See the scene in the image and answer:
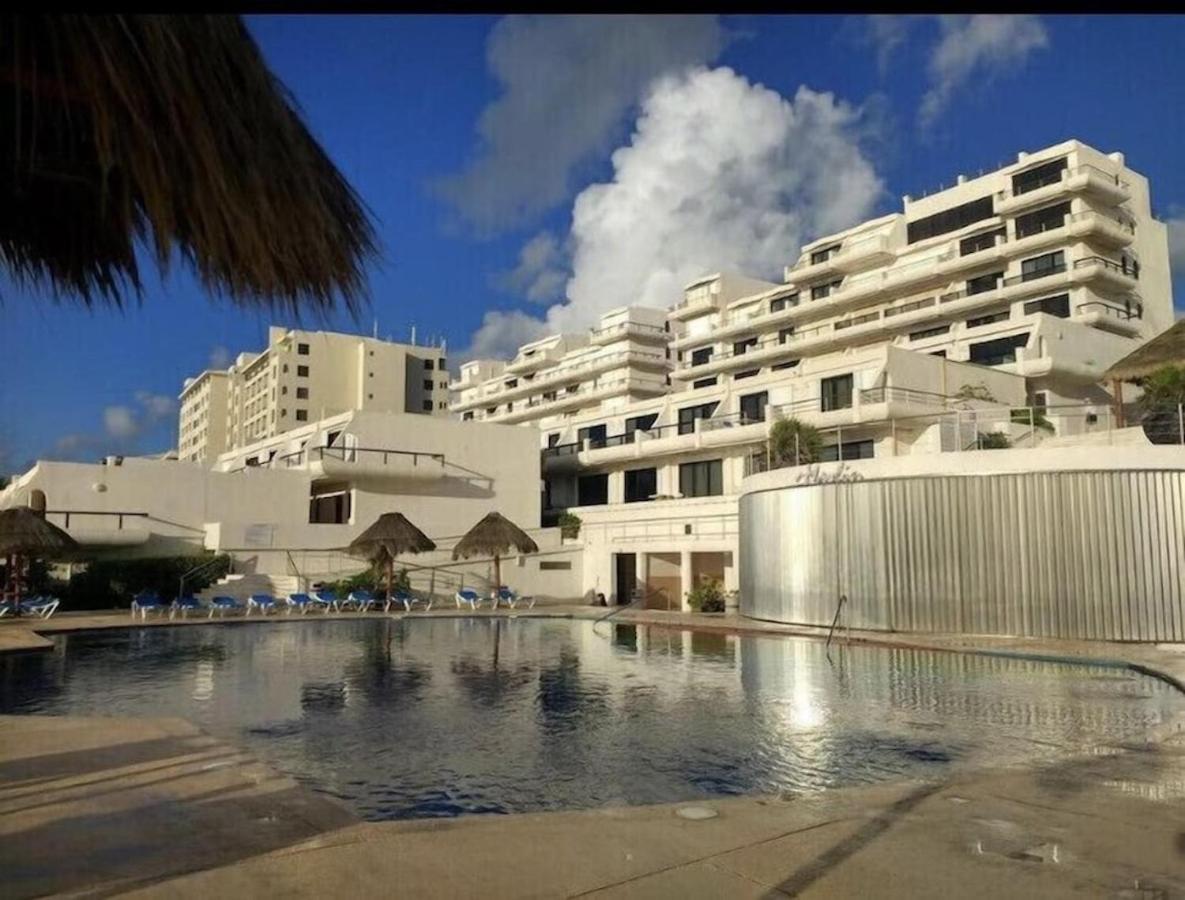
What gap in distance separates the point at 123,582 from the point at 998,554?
2372 centimetres

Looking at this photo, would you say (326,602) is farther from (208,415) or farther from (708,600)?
(208,415)

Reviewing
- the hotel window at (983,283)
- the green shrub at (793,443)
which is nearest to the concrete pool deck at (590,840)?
the green shrub at (793,443)

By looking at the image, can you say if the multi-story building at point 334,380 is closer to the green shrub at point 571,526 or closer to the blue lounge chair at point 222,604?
the green shrub at point 571,526

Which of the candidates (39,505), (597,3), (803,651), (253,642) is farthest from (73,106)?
(39,505)

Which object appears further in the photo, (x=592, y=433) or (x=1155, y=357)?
(x=592, y=433)

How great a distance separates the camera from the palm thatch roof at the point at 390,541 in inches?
1075

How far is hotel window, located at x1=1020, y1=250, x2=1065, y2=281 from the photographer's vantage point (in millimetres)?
42531

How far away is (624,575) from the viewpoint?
33938 millimetres

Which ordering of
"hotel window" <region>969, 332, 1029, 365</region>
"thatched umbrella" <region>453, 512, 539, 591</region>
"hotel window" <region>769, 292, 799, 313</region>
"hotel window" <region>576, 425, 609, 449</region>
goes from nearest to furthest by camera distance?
"thatched umbrella" <region>453, 512, 539, 591</region> < "hotel window" <region>969, 332, 1029, 365</region> < "hotel window" <region>576, 425, 609, 449</region> < "hotel window" <region>769, 292, 799, 313</region>

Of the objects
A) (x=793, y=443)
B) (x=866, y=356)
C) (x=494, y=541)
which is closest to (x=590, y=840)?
(x=494, y=541)

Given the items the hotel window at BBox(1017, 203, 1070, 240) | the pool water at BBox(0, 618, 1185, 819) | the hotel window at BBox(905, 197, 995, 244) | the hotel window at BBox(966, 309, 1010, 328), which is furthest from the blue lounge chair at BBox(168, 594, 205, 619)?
the hotel window at BBox(905, 197, 995, 244)

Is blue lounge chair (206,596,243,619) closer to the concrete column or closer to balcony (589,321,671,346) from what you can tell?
the concrete column

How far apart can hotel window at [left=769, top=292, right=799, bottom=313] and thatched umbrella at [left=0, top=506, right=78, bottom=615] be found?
4034 centimetres

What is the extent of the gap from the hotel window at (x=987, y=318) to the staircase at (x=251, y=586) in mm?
33263
